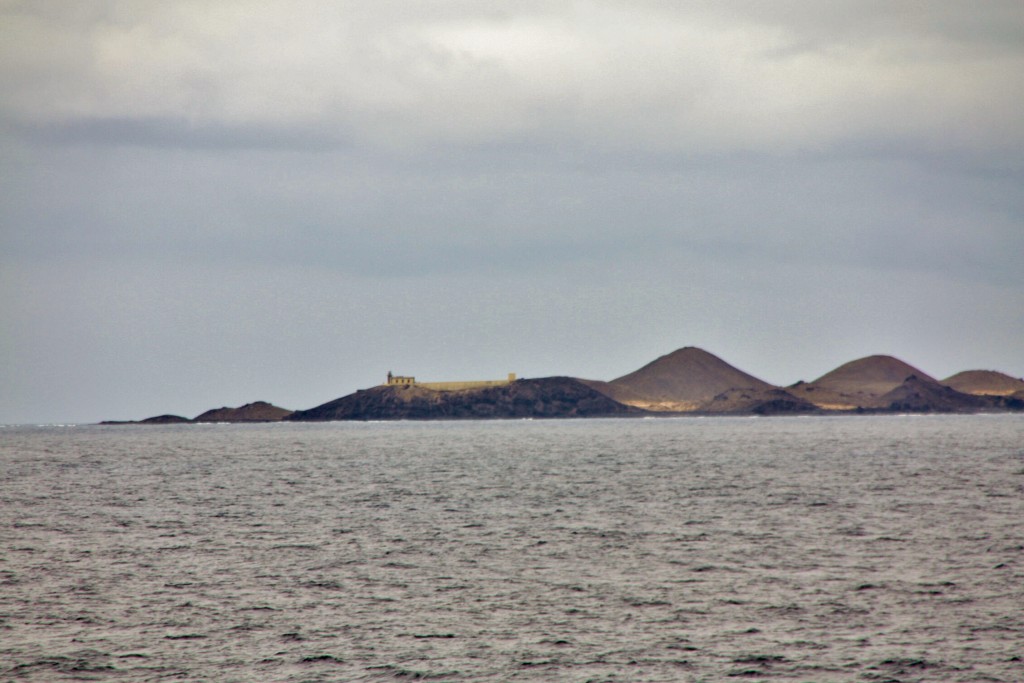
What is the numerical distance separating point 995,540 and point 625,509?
2304 centimetres

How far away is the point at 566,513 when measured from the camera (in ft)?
216

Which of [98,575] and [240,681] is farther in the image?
[98,575]

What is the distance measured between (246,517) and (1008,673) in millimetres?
48783

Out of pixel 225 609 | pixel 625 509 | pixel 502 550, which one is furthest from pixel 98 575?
pixel 625 509

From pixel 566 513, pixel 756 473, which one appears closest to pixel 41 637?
pixel 566 513

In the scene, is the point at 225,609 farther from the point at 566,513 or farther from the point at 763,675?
the point at 566,513

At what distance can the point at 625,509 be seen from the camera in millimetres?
67500

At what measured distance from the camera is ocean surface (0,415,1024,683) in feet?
97.1

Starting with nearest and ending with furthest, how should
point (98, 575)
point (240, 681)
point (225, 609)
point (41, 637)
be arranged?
point (240, 681) → point (41, 637) → point (225, 609) → point (98, 575)

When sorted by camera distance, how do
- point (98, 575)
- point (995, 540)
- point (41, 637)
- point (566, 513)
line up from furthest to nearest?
point (566, 513)
point (995, 540)
point (98, 575)
point (41, 637)

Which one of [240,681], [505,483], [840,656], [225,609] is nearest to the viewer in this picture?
[240,681]

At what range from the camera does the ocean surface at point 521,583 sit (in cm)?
2959

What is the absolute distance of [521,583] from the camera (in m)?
41.0

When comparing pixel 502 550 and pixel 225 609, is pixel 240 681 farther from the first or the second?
pixel 502 550
